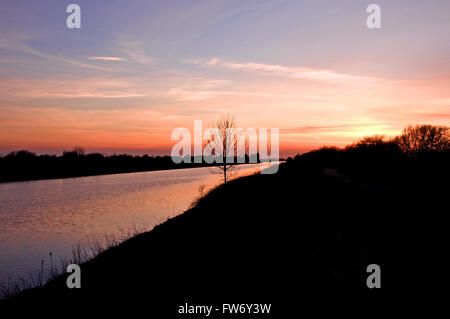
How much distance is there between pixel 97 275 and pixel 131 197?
88.1 ft

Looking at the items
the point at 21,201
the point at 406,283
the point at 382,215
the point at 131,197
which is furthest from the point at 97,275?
the point at 21,201

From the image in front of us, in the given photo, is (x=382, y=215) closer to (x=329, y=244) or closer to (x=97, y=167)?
(x=329, y=244)

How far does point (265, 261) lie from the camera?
7.48 m

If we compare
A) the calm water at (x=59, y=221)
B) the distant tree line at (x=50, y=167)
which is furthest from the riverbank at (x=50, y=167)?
the calm water at (x=59, y=221)

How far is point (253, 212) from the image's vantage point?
13.1 meters

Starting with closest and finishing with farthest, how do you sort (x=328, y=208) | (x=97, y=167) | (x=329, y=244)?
(x=329, y=244) < (x=328, y=208) < (x=97, y=167)

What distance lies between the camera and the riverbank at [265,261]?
6129 millimetres

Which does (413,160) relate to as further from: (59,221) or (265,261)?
(59,221)

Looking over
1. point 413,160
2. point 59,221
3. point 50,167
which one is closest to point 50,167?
point 50,167

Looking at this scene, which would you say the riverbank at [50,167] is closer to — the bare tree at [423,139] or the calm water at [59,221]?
the calm water at [59,221]

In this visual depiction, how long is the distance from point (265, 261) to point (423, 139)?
54.4 meters

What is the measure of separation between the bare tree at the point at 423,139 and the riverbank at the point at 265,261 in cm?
4364
